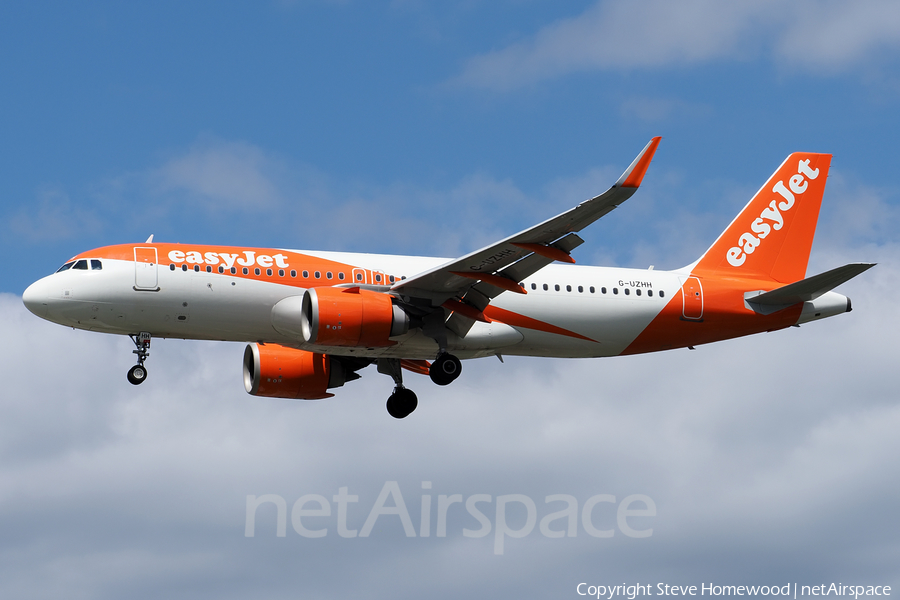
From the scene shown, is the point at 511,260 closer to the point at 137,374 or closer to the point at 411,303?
the point at 411,303

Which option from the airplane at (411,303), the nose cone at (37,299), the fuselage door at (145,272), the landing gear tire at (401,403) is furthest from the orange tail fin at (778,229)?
the nose cone at (37,299)

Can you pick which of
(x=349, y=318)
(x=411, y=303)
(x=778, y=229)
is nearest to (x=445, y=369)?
(x=411, y=303)

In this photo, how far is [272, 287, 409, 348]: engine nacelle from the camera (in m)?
33.8

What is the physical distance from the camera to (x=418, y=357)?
3731 cm

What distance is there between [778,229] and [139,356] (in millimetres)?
21878

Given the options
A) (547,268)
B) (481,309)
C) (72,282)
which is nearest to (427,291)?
(481,309)

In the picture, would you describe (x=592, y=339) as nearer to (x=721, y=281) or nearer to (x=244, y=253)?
(x=721, y=281)

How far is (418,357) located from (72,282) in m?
10.3

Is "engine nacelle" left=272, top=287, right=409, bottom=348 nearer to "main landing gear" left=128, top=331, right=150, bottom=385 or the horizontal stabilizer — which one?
"main landing gear" left=128, top=331, right=150, bottom=385

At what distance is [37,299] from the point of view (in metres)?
34.7

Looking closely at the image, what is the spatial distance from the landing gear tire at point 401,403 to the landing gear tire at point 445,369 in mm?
4028

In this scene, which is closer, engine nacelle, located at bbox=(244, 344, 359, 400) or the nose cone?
the nose cone

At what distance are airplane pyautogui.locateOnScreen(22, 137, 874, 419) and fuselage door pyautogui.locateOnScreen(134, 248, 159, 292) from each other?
0.13ft

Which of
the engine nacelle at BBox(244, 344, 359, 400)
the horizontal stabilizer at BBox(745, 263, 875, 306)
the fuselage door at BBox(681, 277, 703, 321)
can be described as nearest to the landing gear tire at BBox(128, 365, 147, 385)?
the engine nacelle at BBox(244, 344, 359, 400)
